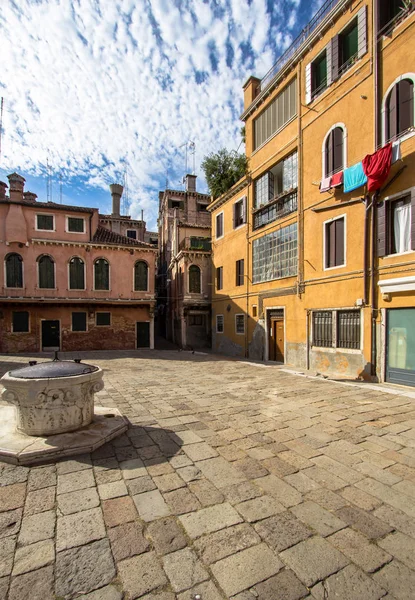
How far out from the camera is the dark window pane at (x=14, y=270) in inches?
750

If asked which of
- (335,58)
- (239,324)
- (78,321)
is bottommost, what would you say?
(239,324)

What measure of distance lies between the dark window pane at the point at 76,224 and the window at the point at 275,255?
1216 cm

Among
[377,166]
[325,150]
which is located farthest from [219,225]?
[377,166]

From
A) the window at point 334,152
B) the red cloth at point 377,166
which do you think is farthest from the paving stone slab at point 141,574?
the window at point 334,152

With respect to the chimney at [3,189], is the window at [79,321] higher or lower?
lower

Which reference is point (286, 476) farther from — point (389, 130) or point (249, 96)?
point (249, 96)

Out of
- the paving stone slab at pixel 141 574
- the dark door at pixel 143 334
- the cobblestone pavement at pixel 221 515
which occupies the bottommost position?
the dark door at pixel 143 334

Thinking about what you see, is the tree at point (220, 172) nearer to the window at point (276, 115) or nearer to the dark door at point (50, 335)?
the window at point (276, 115)

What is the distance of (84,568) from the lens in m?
2.33

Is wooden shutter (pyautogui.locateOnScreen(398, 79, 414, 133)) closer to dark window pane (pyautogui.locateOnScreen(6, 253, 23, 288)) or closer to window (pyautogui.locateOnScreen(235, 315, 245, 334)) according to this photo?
window (pyautogui.locateOnScreen(235, 315, 245, 334))

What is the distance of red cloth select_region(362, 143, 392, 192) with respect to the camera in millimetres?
9102

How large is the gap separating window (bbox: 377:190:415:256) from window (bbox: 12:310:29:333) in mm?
20127

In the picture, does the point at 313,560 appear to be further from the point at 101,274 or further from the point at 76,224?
the point at 76,224

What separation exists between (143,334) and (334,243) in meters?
14.9
